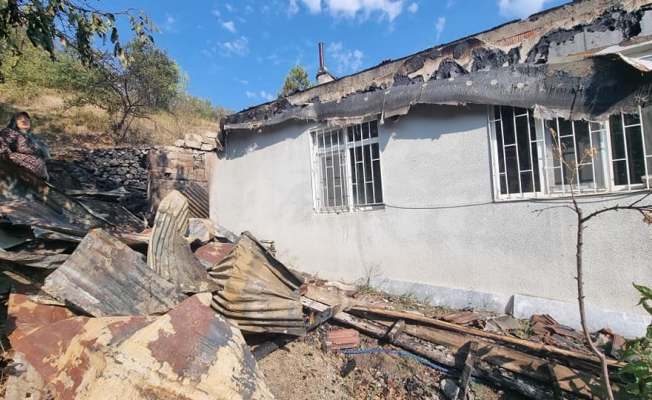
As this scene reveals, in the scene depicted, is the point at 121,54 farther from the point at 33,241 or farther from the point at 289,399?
the point at 289,399

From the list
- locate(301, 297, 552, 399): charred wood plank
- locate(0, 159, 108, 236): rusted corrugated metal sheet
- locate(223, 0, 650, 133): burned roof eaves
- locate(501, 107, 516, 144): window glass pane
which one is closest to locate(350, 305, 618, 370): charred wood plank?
locate(301, 297, 552, 399): charred wood plank

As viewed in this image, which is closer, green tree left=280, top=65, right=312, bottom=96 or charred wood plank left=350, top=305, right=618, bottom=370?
charred wood plank left=350, top=305, right=618, bottom=370

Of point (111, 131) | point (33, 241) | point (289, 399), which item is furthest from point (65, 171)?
point (289, 399)

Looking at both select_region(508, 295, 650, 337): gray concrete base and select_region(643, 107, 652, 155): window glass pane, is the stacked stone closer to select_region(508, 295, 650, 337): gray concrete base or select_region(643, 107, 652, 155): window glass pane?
select_region(508, 295, 650, 337): gray concrete base

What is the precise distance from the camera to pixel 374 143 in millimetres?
5164

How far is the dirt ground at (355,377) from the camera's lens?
9.68ft

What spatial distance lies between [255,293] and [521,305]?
117 inches

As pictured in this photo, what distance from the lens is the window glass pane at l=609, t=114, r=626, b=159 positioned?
11.1 ft

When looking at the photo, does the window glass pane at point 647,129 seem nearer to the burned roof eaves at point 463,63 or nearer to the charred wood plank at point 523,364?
the burned roof eaves at point 463,63

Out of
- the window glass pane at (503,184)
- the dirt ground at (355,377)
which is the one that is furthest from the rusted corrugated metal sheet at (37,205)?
the window glass pane at (503,184)

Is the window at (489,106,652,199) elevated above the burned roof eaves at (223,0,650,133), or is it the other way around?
the burned roof eaves at (223,0,650,133)

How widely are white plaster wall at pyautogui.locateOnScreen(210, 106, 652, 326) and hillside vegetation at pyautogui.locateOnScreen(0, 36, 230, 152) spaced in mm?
7427

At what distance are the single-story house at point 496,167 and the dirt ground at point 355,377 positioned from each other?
1.31 metres

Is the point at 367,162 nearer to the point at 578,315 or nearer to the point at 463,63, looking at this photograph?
the point at 463,63
